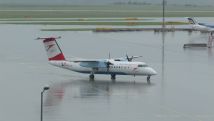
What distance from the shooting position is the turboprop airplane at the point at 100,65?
2758 inches

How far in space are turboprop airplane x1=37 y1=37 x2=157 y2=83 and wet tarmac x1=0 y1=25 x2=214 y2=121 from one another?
3.44 feet

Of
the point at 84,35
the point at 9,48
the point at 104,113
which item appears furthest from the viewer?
the point at 84,35

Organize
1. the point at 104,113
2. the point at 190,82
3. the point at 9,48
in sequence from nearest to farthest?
the point at 104,113, the point at 190,82, the point at 9,48

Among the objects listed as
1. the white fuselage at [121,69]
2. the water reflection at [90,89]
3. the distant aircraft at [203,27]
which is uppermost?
the distant aircraft at [203,27]

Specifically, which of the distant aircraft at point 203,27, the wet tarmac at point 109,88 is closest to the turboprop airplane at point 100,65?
the wet tarmac at point 109,88

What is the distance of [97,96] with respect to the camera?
198 feet

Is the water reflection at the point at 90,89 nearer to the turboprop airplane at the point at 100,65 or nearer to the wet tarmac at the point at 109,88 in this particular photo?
the wet tarmac at the point at 109,88

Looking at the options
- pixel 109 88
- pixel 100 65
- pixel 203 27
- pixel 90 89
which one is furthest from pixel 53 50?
pixel 203 27

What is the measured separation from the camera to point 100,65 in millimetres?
71312

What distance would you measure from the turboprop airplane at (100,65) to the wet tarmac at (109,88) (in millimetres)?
1049

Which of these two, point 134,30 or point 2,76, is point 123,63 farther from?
point 134,30

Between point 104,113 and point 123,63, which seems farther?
point 123,63

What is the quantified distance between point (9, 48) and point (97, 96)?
166 feet

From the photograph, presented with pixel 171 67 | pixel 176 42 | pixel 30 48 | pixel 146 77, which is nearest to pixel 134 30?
pixel 176 42
